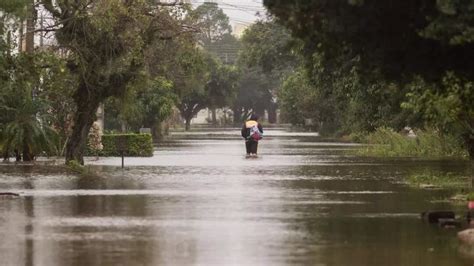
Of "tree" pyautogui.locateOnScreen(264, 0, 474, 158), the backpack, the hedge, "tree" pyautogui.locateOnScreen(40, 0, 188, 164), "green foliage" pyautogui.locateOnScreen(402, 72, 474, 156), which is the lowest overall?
the hedge

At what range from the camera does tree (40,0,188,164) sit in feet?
98.4

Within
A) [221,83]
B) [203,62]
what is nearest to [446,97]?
[203,62]

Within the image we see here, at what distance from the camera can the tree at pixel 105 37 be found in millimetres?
30000

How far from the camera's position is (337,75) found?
108 feet

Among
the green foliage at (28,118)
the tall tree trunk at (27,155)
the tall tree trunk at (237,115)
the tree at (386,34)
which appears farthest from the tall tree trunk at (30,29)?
the tall tree trunk at (237,115)

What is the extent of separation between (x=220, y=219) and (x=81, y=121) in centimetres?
1653

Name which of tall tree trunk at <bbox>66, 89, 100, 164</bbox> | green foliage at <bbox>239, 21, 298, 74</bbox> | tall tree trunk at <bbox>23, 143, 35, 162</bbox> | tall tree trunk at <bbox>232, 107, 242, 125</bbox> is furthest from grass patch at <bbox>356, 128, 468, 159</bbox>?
tall tree trunk at <bbox>232, 107, 242, 125</bbox>

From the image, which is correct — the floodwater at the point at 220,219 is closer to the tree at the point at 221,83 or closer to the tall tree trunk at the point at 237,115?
the tree at the point at 221,83

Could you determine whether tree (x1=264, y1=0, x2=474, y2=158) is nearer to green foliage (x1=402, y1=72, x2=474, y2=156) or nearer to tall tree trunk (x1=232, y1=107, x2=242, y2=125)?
green foliage (x1=402, y1=72, x2=474, y2=156)

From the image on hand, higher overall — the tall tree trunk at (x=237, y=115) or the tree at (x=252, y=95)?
the tree at (x=252, y=95)

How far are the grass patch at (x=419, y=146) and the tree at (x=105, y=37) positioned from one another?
13.4 m

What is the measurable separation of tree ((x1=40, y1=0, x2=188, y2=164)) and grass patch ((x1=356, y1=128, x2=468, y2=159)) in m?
13.4

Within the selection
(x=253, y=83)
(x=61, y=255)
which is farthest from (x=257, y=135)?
(x=253, y=83)

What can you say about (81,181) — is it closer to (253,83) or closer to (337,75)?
(337,75)
